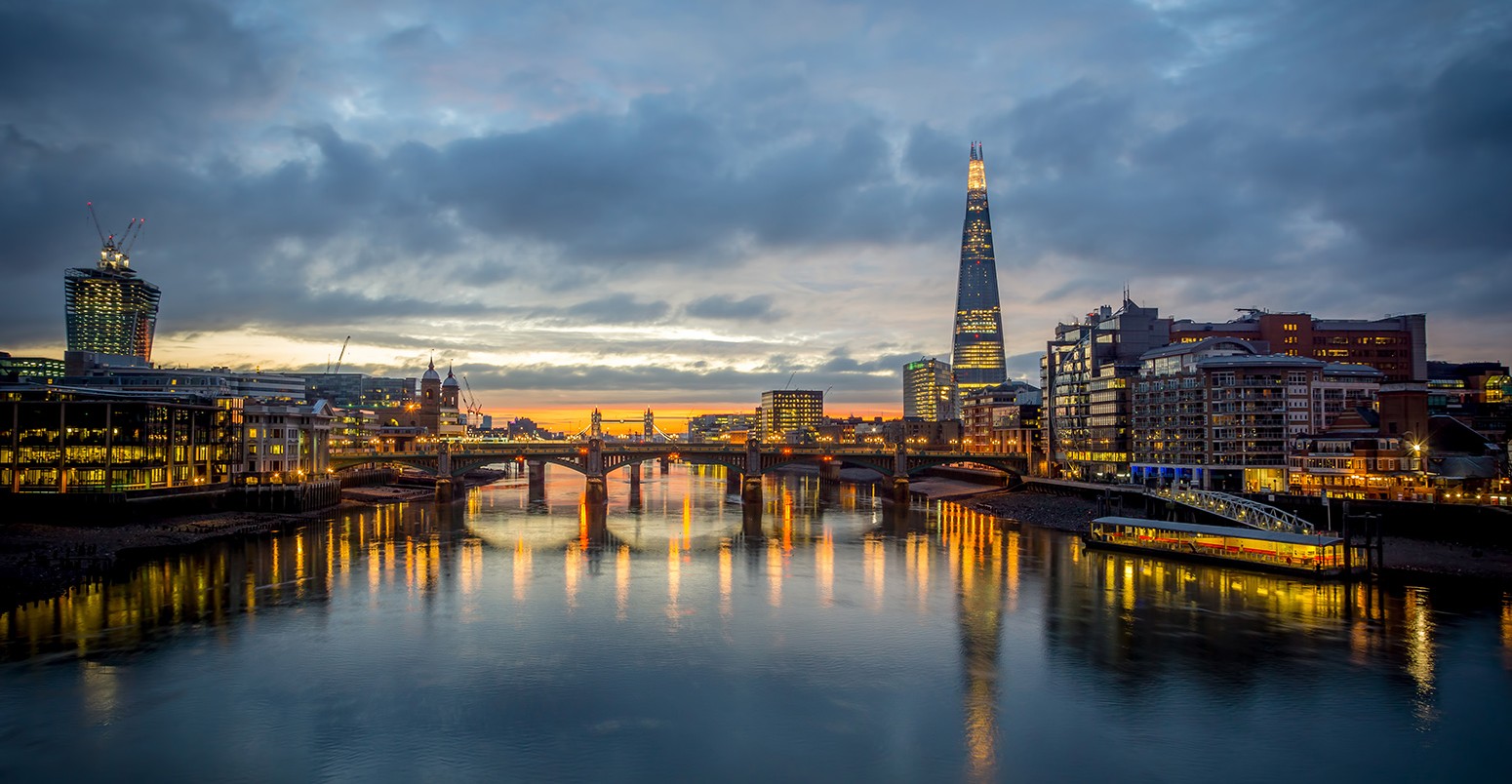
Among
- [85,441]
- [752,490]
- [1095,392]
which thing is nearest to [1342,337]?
[1095,392]

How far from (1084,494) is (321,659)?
3542 inches

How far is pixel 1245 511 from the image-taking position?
243ft

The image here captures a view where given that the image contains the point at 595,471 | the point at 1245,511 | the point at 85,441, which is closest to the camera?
the point at 1245,511

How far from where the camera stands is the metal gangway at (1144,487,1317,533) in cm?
7012

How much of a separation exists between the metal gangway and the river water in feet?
30.8

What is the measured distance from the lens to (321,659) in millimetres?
42250

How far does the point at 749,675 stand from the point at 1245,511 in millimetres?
52114

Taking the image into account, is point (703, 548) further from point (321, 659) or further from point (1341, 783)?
point (1341, 783)

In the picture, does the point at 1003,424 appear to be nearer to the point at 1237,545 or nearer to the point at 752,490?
the point at 752,490

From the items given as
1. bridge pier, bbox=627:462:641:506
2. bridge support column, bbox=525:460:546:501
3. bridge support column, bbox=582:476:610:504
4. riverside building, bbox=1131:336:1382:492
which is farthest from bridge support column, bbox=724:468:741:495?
riverside building, bbox=1131:336:1382:492

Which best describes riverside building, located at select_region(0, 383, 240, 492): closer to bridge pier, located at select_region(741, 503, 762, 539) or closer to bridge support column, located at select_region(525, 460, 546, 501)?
bridge support column, located at select_region(525, 460, 546, 501)

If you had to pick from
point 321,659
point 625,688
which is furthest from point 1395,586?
point 321,659

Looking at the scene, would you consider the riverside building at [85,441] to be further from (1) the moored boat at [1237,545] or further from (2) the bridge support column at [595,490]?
(1) the moored boat at [1237,545]

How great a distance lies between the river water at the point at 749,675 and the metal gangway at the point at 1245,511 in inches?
370
